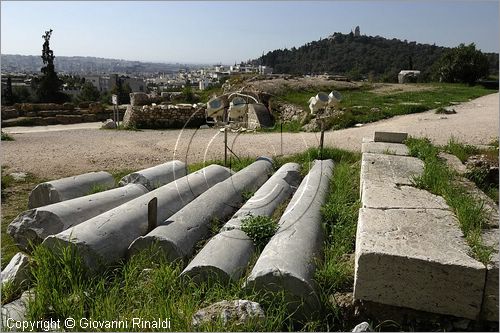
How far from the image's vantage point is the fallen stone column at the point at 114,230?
3957mm

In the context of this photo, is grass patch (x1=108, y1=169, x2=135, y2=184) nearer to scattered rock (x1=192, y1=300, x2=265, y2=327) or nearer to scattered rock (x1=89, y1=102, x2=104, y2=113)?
scattered rock (x1=192, y1=300, x2=265, y2=327)

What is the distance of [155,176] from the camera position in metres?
6.84

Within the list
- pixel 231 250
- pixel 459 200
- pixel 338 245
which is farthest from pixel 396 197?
pixel 231 250

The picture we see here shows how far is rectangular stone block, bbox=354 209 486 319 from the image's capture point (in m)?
3.08

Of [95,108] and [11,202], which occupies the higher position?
[95,108]

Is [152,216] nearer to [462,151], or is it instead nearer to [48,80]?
[462,151]

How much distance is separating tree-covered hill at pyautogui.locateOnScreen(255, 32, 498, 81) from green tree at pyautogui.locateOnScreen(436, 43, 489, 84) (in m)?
3.66

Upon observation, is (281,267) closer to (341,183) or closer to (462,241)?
(462,241)

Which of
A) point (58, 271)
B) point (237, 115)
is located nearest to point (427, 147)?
point (237, 115)

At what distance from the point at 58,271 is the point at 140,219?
1215 mm

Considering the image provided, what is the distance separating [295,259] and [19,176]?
21.4ft

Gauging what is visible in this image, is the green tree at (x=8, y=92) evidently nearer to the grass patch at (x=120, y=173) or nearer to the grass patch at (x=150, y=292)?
the grass patch at (x=120, y=173)

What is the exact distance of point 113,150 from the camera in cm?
1118

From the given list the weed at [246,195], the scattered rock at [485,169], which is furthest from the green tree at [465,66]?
the weed at [246,195]
